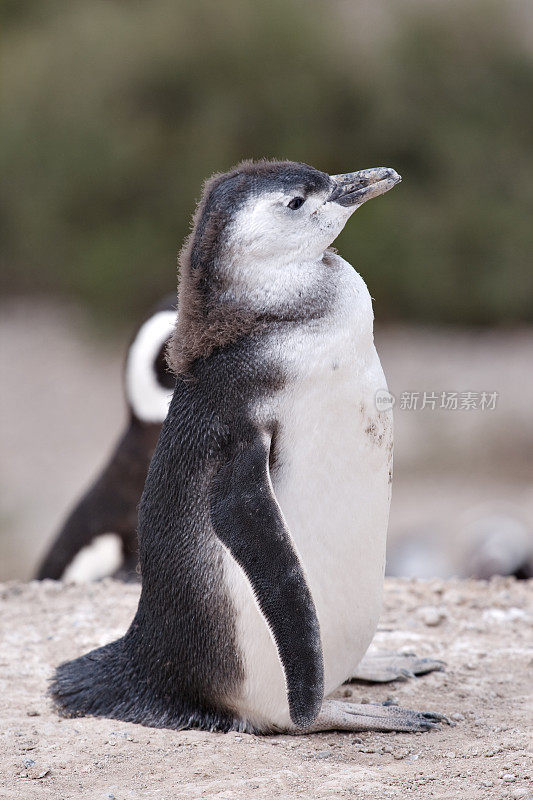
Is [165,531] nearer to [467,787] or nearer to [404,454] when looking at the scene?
[467,787]

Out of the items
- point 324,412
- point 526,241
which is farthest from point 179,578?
point 526,241

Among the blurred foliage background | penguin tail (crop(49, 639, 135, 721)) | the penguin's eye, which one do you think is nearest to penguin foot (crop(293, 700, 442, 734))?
penguin tail (crop(49, 639, 135, 721))

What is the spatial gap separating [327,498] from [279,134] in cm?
1293

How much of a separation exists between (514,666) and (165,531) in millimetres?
1393

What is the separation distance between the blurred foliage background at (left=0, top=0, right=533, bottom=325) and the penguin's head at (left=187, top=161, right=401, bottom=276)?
11.2m

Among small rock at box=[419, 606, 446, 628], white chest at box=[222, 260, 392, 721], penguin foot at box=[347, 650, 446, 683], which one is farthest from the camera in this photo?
small rock at box=[419, 606, 446, 628]

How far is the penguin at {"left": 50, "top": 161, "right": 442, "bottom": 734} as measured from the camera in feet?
9.04

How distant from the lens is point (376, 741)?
2.96m

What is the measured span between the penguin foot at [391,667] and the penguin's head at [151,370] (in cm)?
237

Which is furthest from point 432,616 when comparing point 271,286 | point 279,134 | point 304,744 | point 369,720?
point 279,134

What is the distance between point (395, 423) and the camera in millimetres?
12852

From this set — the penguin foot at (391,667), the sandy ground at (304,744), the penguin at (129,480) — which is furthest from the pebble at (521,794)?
the penguin at (129,480)

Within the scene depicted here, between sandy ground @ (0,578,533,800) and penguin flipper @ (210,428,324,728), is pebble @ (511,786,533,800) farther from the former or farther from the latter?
penguin flipper @ (210,428,324,728)

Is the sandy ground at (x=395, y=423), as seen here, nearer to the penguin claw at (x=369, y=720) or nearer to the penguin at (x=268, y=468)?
the penguin claw at (x=369, y=720)
